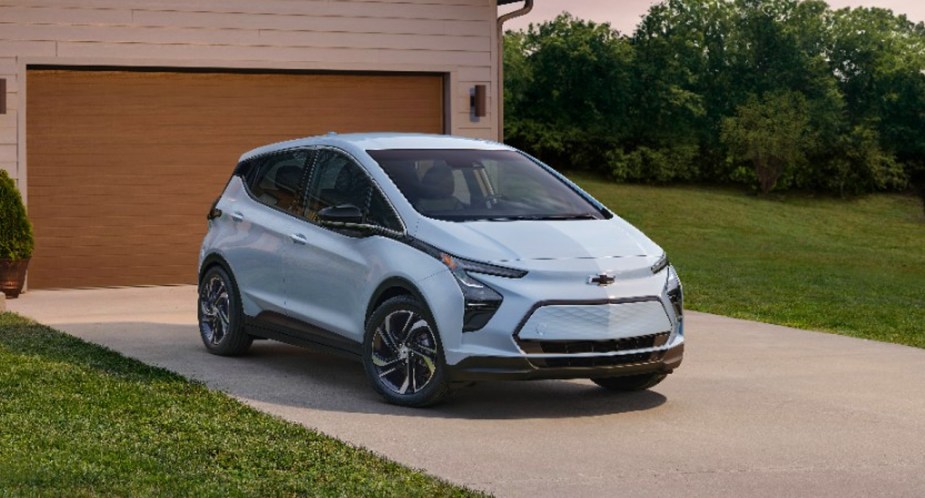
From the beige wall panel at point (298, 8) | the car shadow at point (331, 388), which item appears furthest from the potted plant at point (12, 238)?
the car shadow at point (331, 388)

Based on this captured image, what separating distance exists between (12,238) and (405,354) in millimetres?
8319

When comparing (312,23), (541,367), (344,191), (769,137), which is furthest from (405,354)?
(769,137)

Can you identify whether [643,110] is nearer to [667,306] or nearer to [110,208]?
[110,208]

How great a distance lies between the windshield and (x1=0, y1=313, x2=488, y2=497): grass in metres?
1.76

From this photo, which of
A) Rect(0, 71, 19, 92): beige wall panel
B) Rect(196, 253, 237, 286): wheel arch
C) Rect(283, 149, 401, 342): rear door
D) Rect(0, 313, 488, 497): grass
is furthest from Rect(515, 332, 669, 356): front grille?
Rect(0, 71, 19, 92): beige wall panel

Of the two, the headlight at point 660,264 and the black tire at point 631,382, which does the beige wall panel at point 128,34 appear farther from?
the headlight at point 660,264

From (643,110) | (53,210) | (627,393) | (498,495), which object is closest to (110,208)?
(53,210)

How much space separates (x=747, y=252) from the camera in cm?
3123

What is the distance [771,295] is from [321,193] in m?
9.66

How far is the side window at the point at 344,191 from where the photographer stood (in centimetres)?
954

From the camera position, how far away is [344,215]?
373 inches

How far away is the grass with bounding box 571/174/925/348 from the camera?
53.5ft

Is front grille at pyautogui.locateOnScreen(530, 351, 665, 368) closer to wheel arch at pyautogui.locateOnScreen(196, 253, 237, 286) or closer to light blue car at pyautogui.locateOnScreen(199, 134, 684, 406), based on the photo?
light blue car at pyautogui.locateOnScreen(199, 134, 684, 406)

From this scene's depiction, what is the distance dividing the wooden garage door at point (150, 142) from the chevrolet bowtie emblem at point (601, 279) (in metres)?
9.63
